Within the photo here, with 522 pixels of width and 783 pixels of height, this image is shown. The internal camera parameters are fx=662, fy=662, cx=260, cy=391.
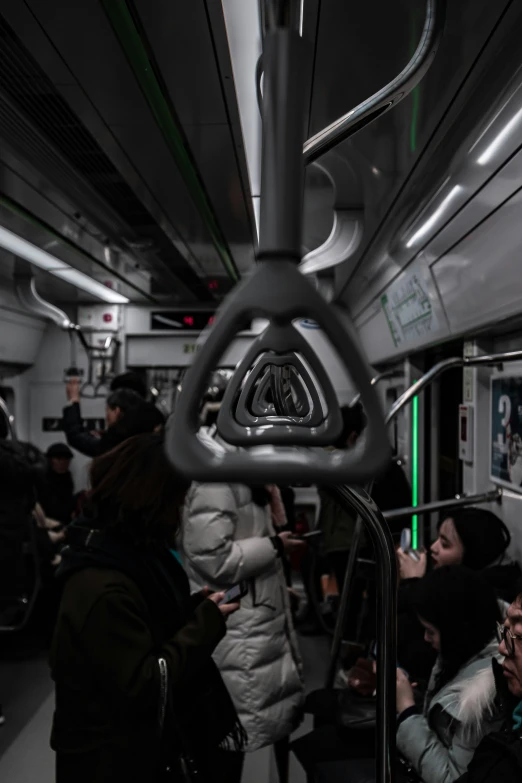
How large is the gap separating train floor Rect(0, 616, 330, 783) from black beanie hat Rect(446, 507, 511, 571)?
150 centimetres

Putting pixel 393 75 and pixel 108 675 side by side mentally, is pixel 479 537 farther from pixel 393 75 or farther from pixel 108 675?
pixel 393 75

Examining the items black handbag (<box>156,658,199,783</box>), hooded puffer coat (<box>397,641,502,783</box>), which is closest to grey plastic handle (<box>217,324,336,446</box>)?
black handbag (<box>156,658,199,783</box>)

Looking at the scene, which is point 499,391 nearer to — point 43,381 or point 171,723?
point 171,723

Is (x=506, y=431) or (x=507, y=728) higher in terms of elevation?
(x=506, y=431)

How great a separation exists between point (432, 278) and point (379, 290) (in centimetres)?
119

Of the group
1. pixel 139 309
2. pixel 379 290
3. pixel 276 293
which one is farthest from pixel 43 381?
pixel 276 293

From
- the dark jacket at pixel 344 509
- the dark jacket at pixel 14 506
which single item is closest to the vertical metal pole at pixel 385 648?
the dark jacket at pixel 344 509

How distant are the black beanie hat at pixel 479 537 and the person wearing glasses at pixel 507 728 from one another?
972 mm

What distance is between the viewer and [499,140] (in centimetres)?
175

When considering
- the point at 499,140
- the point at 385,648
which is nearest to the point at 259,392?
the point at 385,648

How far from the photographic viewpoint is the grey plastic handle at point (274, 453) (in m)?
0.48

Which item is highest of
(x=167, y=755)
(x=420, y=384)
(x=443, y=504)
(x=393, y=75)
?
(x=393, y=75)

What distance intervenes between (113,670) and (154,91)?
149cm

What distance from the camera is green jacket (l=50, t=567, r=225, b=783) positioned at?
151 cm
